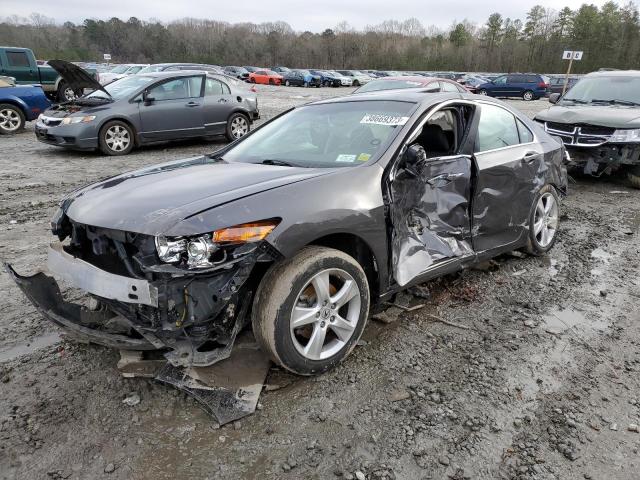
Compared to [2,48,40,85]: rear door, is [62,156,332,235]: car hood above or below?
below

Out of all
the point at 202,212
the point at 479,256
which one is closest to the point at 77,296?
the point at 202,212

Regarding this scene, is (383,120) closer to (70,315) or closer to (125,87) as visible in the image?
(70,315)

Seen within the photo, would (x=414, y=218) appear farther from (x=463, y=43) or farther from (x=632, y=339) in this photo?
(x=463, y=43)

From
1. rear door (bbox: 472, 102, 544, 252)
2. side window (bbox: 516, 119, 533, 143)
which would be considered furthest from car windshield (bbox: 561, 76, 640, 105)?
rear door (bbox: 472, 102, 544, 252)

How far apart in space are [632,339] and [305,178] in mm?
2561

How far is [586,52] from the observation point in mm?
74688

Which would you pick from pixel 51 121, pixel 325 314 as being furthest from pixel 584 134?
pixel 51 121

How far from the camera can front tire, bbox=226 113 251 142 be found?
437 inches

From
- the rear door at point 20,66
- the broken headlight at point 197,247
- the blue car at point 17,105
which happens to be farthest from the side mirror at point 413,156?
the rear door at point 20,66

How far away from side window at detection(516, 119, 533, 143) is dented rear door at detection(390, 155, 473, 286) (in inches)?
41.6

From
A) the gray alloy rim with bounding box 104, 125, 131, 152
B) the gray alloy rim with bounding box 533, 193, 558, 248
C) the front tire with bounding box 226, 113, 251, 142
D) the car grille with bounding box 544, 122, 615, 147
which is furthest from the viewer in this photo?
the front tire with bounding box 226, 113, 251, 142

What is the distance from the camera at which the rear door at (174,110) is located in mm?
9773

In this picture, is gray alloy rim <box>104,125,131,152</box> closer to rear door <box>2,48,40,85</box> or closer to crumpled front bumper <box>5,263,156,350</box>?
crumpled front bumper <box>5,263,156,350</box>

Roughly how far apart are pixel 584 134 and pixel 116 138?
840 cm
